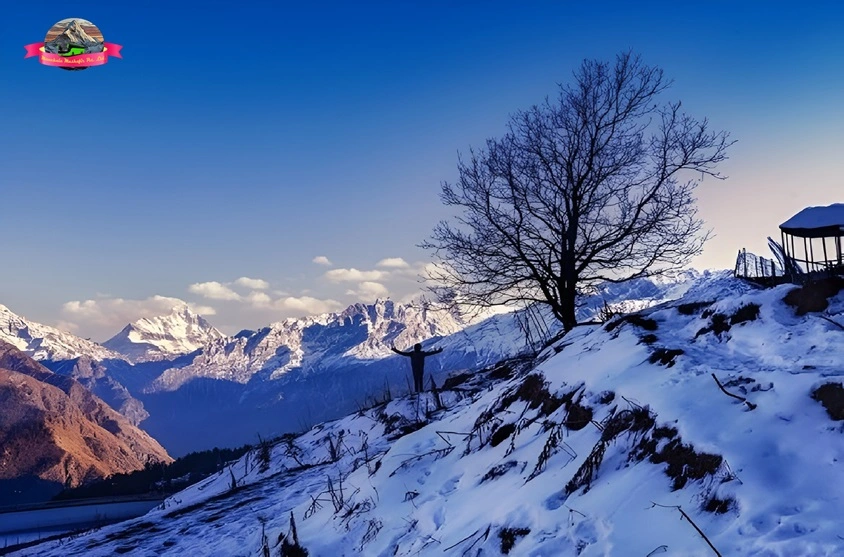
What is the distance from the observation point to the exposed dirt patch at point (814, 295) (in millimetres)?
7578

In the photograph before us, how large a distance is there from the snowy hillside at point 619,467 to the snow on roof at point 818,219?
55.8ft

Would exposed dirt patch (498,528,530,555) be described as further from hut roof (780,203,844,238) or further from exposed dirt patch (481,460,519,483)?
hut roof (780,203,844,238)

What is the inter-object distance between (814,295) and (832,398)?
3.37 m

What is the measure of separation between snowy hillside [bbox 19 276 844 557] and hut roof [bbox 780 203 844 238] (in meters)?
17.1

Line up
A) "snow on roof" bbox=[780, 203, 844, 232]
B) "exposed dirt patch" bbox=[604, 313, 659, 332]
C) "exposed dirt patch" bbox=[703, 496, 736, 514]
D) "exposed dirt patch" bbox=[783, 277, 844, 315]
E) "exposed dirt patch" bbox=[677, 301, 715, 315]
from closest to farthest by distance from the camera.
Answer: "exposed dirt patch" bbox=[703, 496, 736, 514] → "exposed dirt patch" bbox=[783, 277, 844, 315] → "exposed dirt patch" bbox=[604, 313, 659, 332] → "exposed dirt patch" bbox=[677, 301, 715, 315] → "snow on roof" bbox=[780, 203, 844, 232]

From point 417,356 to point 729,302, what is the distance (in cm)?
1573

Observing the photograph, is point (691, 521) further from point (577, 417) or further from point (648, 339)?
point (648, 339)

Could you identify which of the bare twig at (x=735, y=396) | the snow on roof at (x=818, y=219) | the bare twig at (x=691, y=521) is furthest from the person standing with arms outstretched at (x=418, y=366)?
the bare twig at (x=691, y=521)

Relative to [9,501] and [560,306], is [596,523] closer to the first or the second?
[560,306]

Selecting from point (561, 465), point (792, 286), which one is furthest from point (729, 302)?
point (561, 465)

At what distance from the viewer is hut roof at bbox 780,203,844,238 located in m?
23.8

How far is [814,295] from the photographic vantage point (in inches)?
302

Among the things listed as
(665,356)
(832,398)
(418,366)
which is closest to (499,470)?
(665,356)

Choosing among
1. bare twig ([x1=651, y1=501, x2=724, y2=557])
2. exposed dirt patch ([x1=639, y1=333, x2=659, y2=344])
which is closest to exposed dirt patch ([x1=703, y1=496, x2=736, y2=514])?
bare twig ([x1=651, y1=501, x2=724, y2=557])
